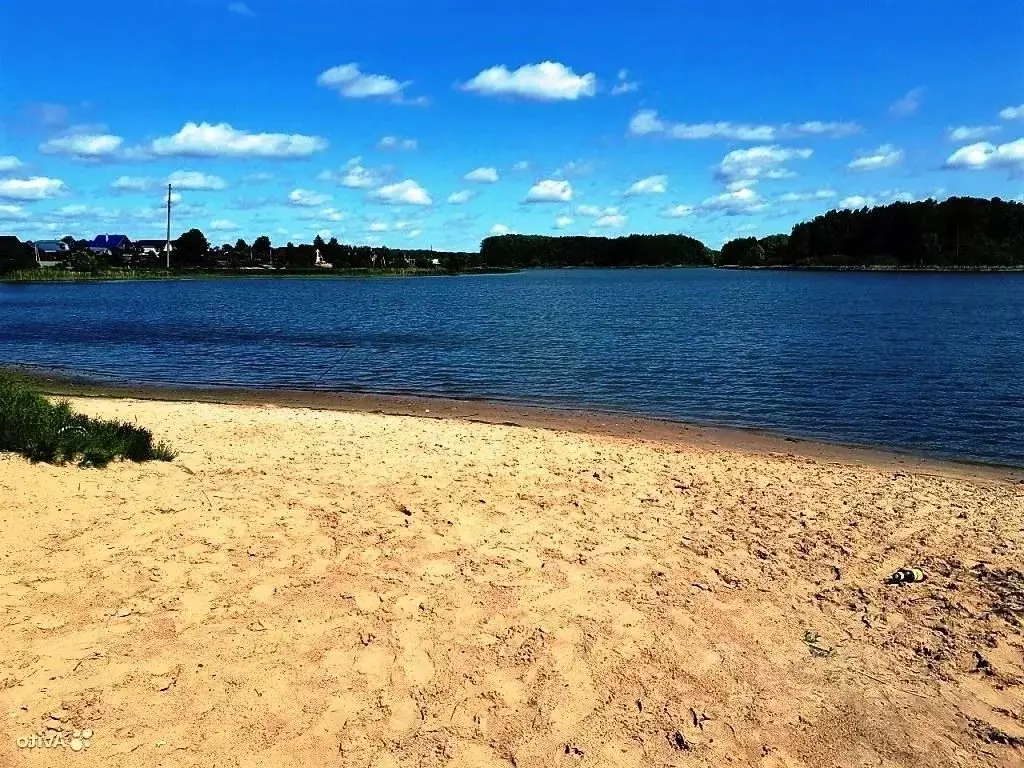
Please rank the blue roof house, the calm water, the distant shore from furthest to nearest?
the blue roof house
the distant shore
the calm water

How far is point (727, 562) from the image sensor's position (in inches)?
321

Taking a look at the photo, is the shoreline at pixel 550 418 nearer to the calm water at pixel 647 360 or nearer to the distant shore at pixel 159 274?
the calm water at pixel 647 360

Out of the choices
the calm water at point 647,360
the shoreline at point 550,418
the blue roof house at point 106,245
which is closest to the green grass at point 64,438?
the shoreline at point 550,418

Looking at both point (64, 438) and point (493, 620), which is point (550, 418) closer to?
point (64, 438)

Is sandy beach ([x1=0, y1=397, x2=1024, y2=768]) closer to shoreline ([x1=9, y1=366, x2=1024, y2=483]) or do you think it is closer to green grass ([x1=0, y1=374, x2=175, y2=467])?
green grass ([x1=0, y1=374, x2=175, y2=467])

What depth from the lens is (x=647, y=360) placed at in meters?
31.3

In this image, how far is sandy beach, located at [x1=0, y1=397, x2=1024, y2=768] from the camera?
201 inches

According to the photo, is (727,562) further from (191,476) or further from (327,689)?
(191,476)

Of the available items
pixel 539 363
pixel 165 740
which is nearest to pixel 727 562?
pixel 165 740

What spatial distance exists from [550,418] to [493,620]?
1279 cm

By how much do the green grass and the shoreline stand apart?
8537mm

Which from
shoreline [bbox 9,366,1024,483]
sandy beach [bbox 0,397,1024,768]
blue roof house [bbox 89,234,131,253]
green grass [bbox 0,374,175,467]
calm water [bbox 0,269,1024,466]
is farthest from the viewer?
blue roof house [bbox 89,234,131,253]

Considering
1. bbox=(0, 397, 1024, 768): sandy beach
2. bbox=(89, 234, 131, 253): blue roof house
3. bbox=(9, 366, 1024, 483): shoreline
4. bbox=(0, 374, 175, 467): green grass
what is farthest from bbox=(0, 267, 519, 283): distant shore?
bbox=(0, 397, 1024, 768): sandy beach

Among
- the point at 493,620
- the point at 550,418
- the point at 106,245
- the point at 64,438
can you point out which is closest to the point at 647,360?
the point at 550,418
